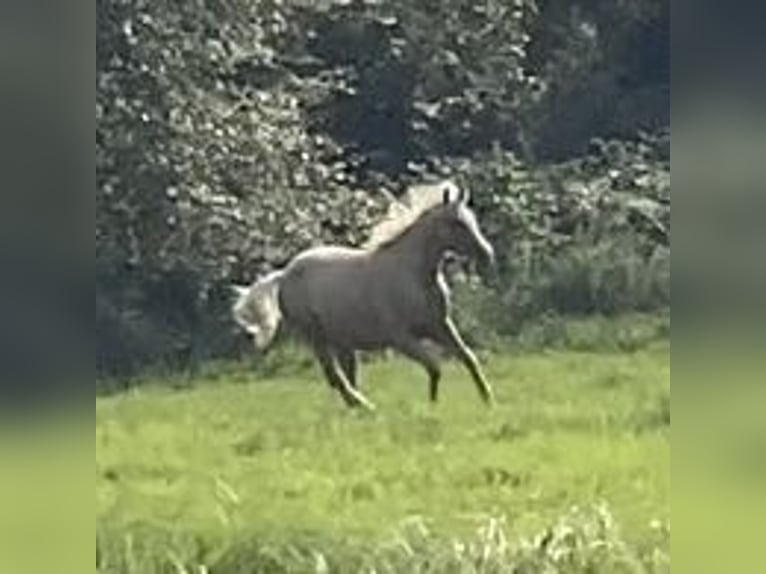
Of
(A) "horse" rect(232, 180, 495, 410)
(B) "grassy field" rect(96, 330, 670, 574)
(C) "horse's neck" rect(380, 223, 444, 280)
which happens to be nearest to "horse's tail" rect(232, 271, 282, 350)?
(A) "horse" rect(232, 180, 495, 410)

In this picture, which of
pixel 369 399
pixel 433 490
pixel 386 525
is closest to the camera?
pixel 386 525

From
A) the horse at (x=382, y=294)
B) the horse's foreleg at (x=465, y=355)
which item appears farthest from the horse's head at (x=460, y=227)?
the horse's foreleg at (x=465, y=355)

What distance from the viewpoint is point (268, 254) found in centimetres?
295

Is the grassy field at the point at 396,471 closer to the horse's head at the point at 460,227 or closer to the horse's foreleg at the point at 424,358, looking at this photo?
the horse's foreleg at the point at 424,358

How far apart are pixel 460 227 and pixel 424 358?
0.23 meters

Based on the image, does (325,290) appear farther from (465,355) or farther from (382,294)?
(465,355)

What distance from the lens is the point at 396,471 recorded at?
8.07 feet

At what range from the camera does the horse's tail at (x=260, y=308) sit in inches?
114

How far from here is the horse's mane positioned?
9.41 feet

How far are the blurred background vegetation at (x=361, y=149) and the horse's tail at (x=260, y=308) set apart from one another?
0.03m
